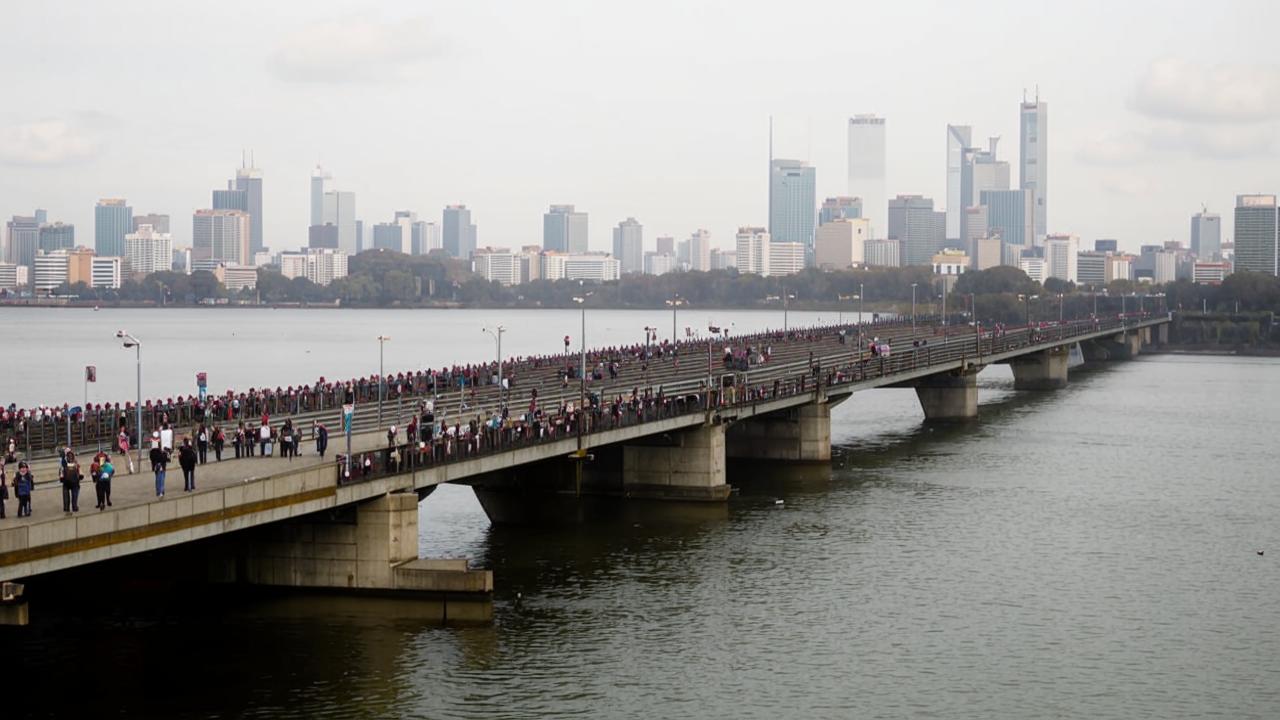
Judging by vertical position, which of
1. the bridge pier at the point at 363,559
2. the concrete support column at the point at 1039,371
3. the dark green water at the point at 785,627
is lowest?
the dark green water at the point at 785,627

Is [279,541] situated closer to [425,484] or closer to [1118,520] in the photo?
[425,484]

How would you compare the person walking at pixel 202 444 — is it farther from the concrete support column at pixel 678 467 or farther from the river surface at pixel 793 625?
the concrete support column at pixel 678 467

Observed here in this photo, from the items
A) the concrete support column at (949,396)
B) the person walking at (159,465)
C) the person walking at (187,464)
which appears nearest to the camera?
the person walking at (159,465)

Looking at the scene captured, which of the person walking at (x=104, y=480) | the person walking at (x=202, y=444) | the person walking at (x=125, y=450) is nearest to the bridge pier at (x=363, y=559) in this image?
the person walking at (x=202, y=444)


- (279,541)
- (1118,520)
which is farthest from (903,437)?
(279,541)

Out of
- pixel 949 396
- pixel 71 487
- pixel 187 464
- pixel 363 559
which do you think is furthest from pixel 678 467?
pixel 949 396
